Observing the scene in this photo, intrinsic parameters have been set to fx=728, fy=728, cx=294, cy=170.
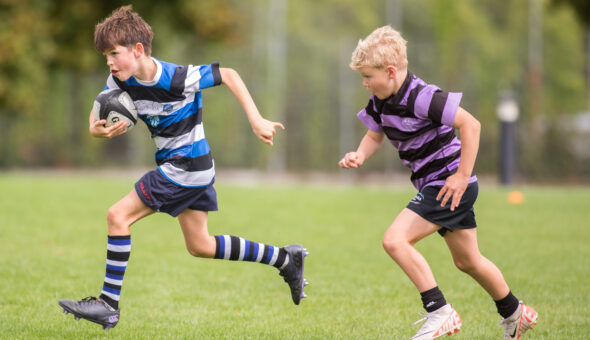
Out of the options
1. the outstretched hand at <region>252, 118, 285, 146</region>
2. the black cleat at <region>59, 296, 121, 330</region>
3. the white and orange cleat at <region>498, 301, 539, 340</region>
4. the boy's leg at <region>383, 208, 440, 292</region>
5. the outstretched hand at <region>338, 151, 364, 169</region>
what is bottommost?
the white and orange cleat at <region>498, 301, 539, 340</region>

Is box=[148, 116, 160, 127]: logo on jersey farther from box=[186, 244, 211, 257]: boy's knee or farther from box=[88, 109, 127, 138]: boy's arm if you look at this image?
box=[186, 244, 211, 257]: boy's knee

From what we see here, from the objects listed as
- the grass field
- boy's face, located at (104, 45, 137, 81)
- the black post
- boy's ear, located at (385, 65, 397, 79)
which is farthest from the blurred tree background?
boy's face, located at (104, 45, 137, 81)

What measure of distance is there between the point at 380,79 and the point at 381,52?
144 millimetres

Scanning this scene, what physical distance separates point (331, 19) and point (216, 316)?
80.7 ft

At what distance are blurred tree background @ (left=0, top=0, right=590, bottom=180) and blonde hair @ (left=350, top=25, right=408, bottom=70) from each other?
55.7 ft

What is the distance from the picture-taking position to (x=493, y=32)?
2523 cm

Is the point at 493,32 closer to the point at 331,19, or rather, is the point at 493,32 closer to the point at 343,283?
the point at 331,19

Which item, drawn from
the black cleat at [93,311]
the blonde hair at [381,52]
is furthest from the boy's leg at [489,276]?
the black cleat at [93,311]

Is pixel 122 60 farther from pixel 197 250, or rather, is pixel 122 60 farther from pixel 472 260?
pixel 472 260

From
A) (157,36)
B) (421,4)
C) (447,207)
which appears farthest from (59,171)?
(447,207)

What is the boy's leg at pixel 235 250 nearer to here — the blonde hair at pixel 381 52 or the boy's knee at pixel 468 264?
the boy's knee at pixel 468 264

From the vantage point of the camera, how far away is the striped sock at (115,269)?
411 cm

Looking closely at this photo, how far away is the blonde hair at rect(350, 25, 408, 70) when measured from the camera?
3.91m

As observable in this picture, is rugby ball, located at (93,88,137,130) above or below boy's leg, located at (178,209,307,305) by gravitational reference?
above
